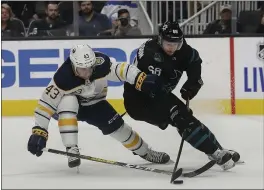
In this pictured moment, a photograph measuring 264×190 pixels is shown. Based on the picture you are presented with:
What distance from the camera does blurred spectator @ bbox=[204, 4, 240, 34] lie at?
654 centimetres

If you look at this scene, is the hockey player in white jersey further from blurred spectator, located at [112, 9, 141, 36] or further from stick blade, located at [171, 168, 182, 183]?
blurred spectator, located at [112, 9, 141, 36]

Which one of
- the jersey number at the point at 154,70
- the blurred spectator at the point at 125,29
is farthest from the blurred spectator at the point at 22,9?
the jersey number at the point at 154,70

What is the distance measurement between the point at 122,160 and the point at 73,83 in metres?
0.83

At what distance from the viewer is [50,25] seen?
663 cm

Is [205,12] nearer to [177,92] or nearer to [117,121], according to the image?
[177,92]

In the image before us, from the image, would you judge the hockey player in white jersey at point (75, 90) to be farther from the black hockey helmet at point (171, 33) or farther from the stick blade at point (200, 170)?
the stick blade at point (200, 170)

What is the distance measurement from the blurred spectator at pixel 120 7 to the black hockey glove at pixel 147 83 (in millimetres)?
2673

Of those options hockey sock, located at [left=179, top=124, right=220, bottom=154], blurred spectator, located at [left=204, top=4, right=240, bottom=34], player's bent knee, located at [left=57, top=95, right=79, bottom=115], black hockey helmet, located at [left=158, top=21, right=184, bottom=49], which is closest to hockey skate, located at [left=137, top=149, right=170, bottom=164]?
hockey sock, located at [left=179, top=124, right=220, bottom=154]

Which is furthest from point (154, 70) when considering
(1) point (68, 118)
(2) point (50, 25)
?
(2) point (50, 25)

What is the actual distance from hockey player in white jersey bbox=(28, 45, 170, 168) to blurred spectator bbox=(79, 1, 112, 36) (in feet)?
8.20

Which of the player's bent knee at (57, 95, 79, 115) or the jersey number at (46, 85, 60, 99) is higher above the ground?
the jersey number at (46, 85, 60, 99)

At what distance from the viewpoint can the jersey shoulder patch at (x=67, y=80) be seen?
12.9ft

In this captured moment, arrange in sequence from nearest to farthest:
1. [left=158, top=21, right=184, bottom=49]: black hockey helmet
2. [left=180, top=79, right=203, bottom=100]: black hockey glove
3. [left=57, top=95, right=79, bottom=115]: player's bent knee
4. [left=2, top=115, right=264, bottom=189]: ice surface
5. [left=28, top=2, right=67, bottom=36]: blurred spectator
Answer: [left=2, top=115, right=264, bottom=189]: ice surface, [left=57, top=95, right=79, bottom=115]: player's bent knee, [left=158, top=21, right=184, bottom=49]: black hockey helmet, [left=180, top=79, right=203, bottom=100]: black hockey glove, [left=28, top=2, right=67, bottom=36]: blurred spectator

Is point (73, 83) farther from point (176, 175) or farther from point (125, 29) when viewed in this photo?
point (125, 29)
